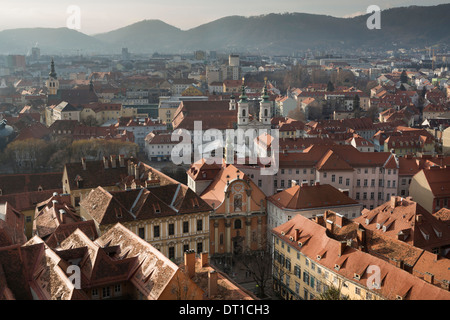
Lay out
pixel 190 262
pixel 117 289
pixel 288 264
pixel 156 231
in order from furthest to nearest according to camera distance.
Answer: pixel 156 231
pixel 288 264
pixel 190 262
pixel 117 289

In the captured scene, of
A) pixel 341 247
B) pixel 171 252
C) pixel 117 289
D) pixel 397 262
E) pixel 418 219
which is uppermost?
pixel 418 219

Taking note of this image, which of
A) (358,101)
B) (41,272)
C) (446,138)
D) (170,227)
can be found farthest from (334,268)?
(358,101)

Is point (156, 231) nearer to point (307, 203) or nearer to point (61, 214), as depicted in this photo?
point (61, 214)

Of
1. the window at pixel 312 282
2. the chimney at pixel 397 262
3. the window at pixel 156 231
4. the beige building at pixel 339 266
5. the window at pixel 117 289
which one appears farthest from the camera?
the window at pixel 156 231

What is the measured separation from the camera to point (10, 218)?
124 ft

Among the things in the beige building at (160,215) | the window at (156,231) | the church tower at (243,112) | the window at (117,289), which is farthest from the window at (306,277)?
the church tower at (243,112)

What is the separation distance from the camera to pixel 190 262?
1048 inches

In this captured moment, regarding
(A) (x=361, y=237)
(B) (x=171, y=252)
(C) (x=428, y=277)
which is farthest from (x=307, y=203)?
(C) (x=428, y=277)

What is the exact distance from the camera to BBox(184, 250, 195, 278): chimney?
26.4m

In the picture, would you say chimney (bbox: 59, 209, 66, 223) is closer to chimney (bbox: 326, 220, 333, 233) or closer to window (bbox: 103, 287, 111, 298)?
window (bbox: 103, 287, 111, 298)

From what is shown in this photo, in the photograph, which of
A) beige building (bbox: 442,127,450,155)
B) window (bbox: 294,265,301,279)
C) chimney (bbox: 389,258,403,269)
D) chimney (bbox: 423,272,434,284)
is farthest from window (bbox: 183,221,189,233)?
beige building (bbox: 442,127,450,155)

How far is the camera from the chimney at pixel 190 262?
26.4m

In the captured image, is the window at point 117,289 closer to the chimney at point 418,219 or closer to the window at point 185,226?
the window at point 185,226
